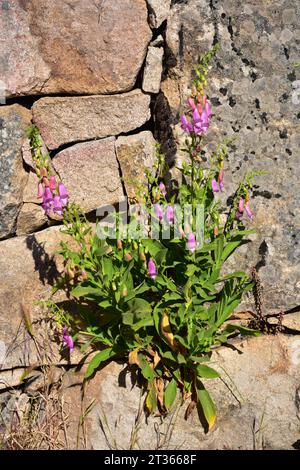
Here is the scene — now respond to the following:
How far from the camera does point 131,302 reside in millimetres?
3479

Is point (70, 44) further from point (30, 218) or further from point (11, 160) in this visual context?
point (30, 218)

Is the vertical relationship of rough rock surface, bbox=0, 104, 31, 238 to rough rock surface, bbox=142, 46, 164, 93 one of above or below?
below

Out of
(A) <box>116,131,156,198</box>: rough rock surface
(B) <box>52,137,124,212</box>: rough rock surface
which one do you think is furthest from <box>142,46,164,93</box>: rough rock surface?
(B) <box>52,137,124,212</box>: rough rock surface

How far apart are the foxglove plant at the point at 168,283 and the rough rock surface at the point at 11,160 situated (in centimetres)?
40

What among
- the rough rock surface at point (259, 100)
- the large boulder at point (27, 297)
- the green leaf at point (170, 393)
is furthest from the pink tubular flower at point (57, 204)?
the green leaf at point (170, 393)

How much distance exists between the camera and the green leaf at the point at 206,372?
3453 millimetres

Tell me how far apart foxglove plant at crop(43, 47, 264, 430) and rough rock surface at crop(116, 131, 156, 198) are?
7.5 inches

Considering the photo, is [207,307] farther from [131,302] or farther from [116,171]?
[116,171]

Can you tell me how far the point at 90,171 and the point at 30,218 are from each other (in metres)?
0.47

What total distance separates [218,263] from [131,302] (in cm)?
54

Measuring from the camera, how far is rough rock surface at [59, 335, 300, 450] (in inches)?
136

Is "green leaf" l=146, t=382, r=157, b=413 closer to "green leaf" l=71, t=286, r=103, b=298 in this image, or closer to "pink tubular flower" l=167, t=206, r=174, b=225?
"green leaf" l=71, t=286, r=103, b=298
